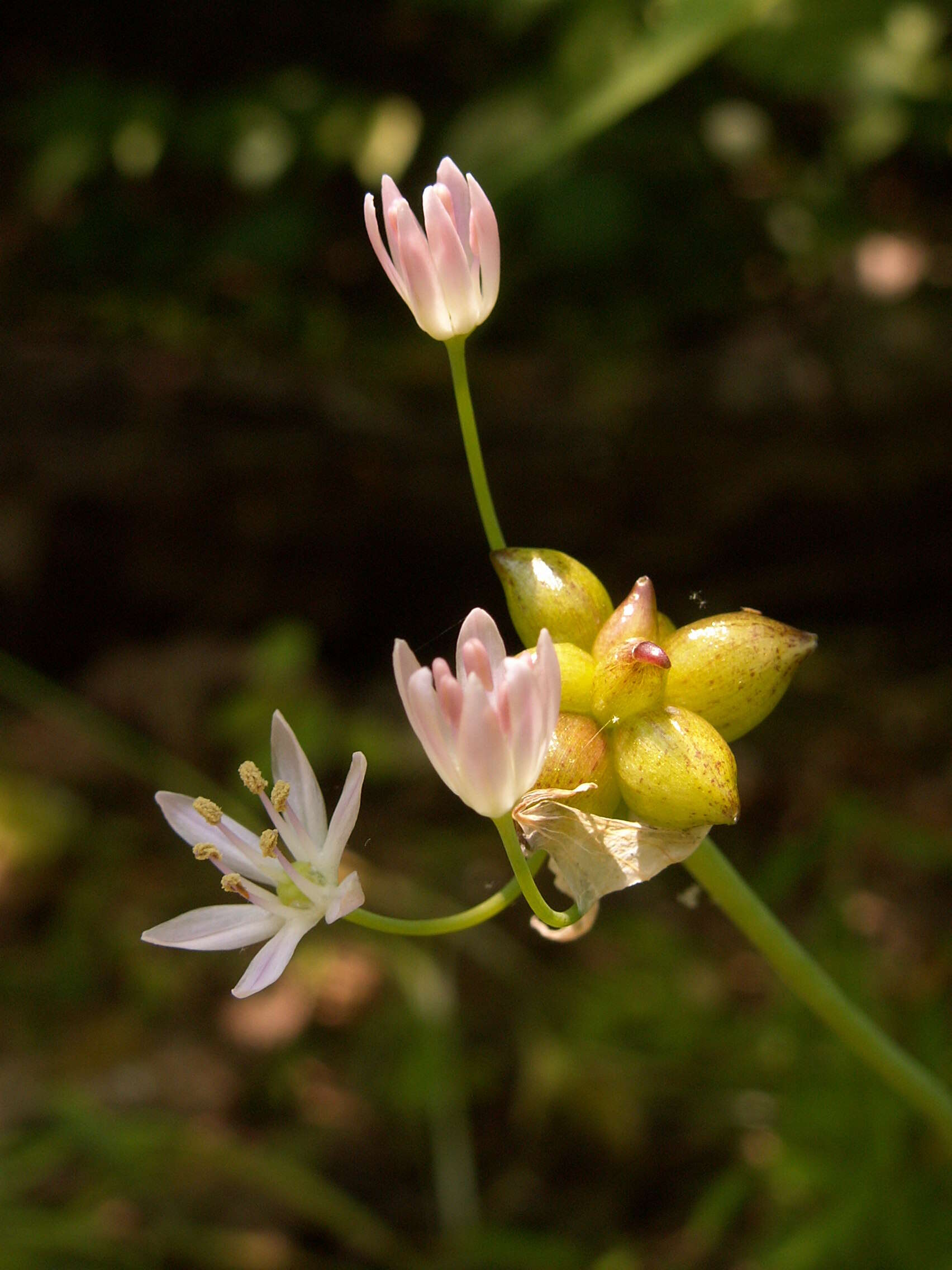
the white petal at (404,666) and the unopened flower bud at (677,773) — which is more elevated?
the white petal at (404,666)

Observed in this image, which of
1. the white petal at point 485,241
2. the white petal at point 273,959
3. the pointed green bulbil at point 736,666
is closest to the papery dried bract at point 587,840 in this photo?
the pointed green bulbil at point 736,666

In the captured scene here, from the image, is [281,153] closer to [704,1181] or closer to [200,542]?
[200,542]

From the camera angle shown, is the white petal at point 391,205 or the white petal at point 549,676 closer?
the white petal at point 549,676

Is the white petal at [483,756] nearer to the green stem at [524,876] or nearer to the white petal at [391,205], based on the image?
the green stem at [524,876]

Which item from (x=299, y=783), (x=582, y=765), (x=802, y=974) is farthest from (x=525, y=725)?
(x=802, y=974)

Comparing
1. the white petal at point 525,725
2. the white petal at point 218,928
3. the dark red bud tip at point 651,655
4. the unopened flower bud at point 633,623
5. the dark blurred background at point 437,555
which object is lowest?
the dark blurred background at point 437,555

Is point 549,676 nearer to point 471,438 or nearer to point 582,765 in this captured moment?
point 582,765

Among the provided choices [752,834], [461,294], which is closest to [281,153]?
[752,834]

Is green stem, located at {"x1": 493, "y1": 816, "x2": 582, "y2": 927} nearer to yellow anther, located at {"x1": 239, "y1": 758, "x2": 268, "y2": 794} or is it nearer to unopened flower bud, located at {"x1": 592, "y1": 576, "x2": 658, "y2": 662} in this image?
unopened flower bud, located at {"x1": 592, "y1": 576, "x2": 658, "y2": 662}
